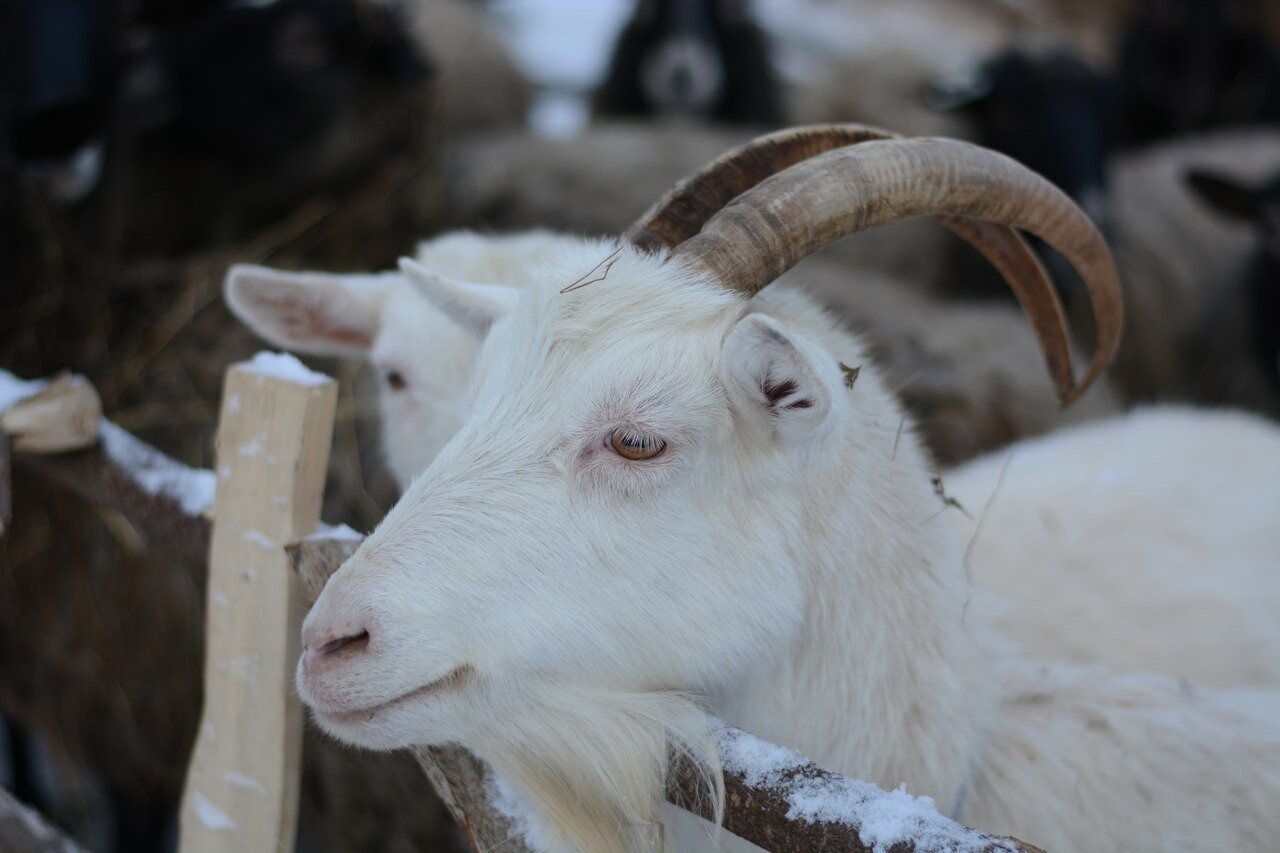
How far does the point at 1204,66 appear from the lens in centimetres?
912

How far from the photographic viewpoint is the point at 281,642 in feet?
6.34

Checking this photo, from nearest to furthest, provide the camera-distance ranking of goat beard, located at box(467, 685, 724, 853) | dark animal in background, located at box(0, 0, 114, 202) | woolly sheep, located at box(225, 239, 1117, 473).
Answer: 1. goat beard, located at box(467, 685, 724, 853)
2. woolly sheep, located at box(225, 239, 1117, 473)
3. dark animal in background, located at box(0, 0, 114, 202)

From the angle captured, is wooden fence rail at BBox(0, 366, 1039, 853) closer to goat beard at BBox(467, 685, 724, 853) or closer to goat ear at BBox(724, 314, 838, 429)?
goat beard at BBox(467, 685, 724, 853)

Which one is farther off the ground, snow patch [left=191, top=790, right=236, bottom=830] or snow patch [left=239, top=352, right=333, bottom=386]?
snow patch [left=239, top=352, right=333, bottom=386]

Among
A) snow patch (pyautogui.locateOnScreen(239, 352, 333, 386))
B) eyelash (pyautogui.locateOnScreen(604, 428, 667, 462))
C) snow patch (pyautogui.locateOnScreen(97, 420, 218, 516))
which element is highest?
eyelash (pyautogui.locateOnScreen(604, 428, 667, 462))

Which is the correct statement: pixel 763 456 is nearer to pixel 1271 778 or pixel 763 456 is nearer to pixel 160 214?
pixel 1271 778

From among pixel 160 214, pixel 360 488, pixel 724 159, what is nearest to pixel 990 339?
pixel 360 488

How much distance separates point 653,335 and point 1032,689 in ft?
3.61

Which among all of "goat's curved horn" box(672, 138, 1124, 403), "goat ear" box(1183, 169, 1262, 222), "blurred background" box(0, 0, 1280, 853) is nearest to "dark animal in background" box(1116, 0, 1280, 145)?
"blurred background" box(0, 0, 1280, 853)

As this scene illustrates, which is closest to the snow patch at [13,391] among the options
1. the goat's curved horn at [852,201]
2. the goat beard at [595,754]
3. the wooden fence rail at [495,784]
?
the wooden fence rail at [495,784]

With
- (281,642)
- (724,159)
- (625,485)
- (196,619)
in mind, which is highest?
(724,159)

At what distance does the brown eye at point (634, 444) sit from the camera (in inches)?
64.9

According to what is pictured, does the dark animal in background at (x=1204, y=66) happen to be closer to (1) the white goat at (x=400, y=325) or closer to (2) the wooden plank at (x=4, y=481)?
(1) the white goat at (x=400, y=325)

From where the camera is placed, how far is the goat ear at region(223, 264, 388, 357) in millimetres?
2824
